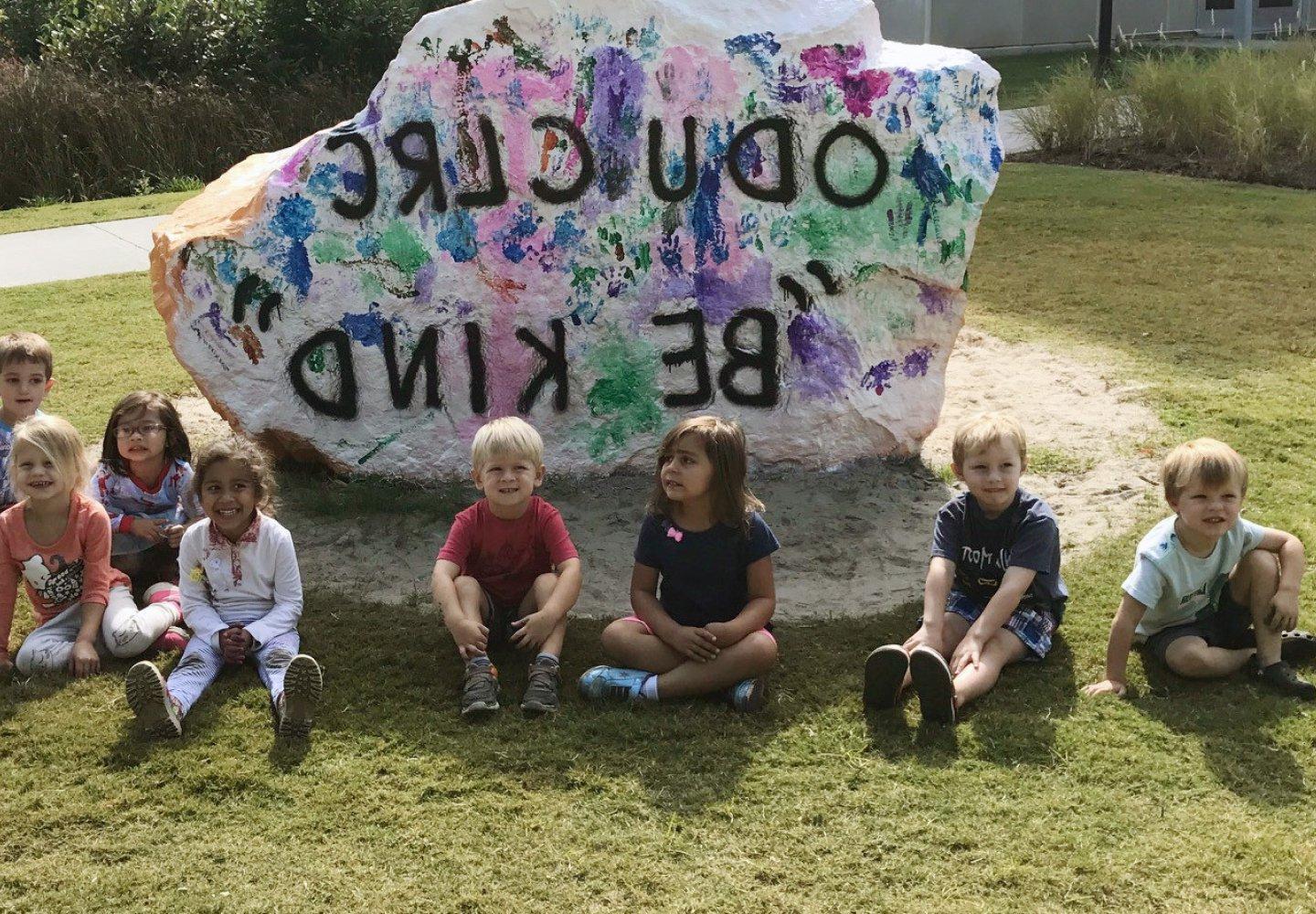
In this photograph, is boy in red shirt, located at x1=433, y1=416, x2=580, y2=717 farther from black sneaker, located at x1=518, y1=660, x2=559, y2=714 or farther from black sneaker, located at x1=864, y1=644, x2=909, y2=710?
black sneaker, located at x1=864, y1=644, x2=909, y2=710

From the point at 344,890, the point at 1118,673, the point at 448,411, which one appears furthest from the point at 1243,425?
the point at 344,890

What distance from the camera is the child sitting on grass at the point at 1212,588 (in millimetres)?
3660

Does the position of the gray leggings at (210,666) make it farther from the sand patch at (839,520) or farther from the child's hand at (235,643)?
the sand patch at (839,520)

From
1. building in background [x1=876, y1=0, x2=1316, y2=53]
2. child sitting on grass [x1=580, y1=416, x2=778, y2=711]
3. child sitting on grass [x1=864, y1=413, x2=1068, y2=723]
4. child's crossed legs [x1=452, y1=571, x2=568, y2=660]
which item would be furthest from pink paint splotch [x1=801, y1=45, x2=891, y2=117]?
building in background [x1=876, y1=0, x2=1316, y2=53]

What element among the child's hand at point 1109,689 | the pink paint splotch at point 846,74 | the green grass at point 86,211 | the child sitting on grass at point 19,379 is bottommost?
the child's hand at point 1109,689

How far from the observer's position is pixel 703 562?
3.86 m

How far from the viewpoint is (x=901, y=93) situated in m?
5.19

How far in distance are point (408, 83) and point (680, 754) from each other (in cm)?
284

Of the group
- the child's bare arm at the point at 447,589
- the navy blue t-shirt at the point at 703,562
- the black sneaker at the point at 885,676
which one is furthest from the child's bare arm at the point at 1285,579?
the child's bare arm at the point at 447,589

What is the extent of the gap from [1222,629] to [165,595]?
3.04m

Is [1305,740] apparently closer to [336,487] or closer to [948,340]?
[948,340]

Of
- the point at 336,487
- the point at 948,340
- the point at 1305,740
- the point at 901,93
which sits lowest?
the point at 1305,740

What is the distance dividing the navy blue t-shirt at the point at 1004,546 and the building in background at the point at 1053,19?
17.2m

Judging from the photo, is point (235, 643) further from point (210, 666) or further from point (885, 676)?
point (885, 676)
